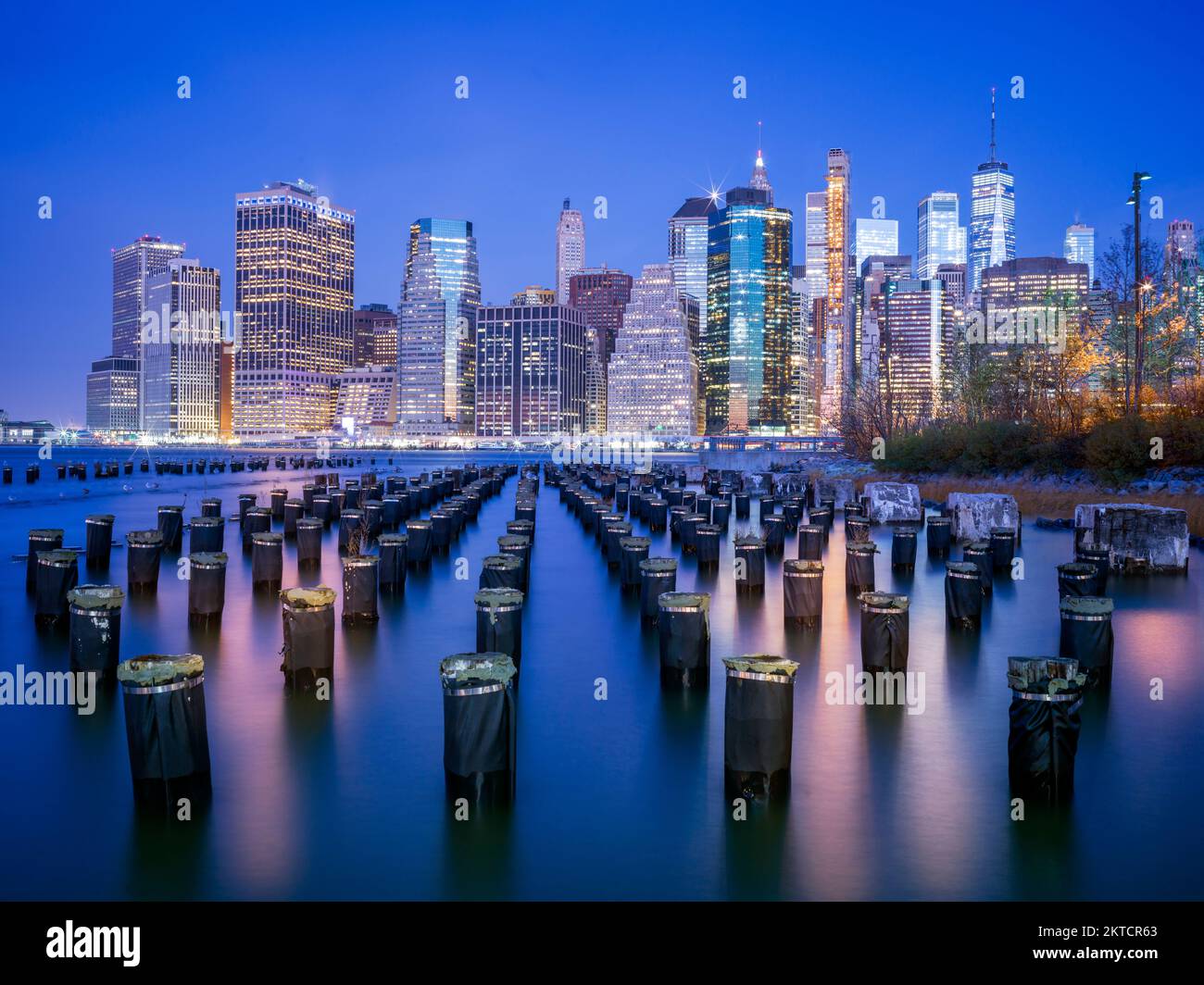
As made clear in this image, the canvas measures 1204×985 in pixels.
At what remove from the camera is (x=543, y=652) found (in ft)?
42.3

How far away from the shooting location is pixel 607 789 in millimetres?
7676

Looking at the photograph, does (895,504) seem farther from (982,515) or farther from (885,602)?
(885,602)

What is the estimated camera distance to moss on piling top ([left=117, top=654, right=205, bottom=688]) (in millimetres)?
6812

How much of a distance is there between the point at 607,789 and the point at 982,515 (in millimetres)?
20219

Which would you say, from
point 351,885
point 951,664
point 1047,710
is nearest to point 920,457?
point 951,664

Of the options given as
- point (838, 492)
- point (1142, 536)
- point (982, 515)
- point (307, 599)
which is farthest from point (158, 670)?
point (838, 492)

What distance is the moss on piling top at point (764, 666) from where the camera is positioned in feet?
23.5

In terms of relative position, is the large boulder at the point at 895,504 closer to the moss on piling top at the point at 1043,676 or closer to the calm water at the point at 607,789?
the calm water at the point at 607,789

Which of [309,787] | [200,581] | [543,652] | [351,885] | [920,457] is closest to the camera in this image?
[351,885]

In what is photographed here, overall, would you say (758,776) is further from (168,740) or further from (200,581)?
(200,581)

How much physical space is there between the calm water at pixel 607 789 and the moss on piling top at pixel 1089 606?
3.02 feet
